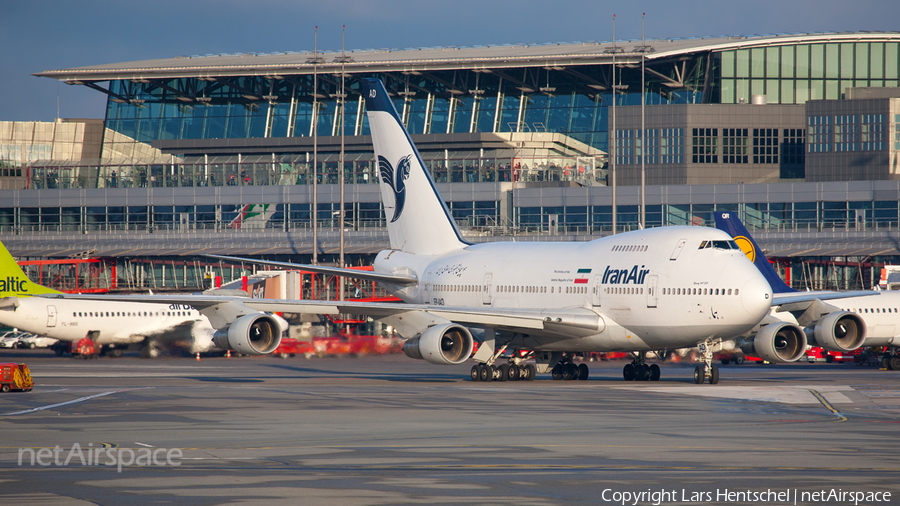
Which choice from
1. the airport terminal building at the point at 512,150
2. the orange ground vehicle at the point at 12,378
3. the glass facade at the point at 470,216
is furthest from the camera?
the airport terminal building at the point at 512,150

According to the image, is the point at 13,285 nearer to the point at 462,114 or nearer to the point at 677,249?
the point at 677,249

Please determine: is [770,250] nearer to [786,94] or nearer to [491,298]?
[786,94]

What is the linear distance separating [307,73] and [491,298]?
174 ft

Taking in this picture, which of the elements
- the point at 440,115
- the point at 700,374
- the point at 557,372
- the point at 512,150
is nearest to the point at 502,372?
the point at 557,372

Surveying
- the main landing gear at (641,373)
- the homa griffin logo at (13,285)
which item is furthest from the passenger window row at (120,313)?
the main landing gear at (641,373)

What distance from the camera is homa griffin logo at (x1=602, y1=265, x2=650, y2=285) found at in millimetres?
34219

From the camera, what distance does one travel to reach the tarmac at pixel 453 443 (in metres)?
13.5

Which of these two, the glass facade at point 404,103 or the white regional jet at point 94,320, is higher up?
the glass facade at point 404,103

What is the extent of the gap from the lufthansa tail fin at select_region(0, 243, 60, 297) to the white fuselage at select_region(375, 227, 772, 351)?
30014 millimetres

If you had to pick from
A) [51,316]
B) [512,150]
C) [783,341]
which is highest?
[512,150]

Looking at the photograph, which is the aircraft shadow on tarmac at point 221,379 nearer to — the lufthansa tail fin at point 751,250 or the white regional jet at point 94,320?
the white regional jet at point 94,320

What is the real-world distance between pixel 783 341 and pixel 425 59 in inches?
2337

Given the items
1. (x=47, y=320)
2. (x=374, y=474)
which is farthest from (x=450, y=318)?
(x=47, y=320)

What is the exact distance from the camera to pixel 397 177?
45.8m
